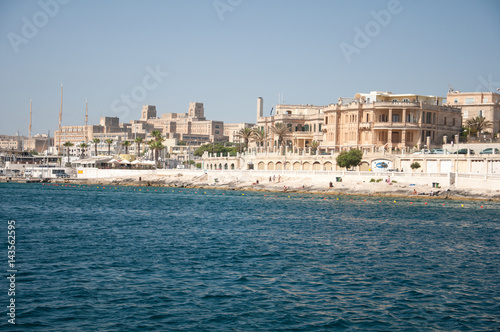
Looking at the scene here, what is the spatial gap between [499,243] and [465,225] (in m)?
8.81

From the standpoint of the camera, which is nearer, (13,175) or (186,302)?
(186,302)

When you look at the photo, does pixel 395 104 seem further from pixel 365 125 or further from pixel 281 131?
pixel 281 131

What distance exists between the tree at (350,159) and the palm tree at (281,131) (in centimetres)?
2451

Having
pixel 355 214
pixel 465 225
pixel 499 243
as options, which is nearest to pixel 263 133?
pixel 355 214

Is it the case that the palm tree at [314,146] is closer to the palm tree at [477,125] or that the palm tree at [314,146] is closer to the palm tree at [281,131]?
the palm tree at [281,131]

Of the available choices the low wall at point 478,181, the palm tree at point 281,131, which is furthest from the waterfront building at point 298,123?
the low wall at point 478,181

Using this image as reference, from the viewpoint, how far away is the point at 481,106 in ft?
343

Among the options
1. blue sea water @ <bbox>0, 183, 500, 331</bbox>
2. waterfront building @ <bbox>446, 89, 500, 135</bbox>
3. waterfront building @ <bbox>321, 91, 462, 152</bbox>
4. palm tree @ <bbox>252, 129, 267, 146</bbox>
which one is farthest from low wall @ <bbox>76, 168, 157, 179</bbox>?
blue sea water @ <bbox>0, 183, 500, 331</bbox>

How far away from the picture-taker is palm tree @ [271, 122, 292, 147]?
357ft

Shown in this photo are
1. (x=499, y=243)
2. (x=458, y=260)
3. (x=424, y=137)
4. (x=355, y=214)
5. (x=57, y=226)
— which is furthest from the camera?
(x=424, y=137)

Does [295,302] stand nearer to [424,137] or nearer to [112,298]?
[112,298]

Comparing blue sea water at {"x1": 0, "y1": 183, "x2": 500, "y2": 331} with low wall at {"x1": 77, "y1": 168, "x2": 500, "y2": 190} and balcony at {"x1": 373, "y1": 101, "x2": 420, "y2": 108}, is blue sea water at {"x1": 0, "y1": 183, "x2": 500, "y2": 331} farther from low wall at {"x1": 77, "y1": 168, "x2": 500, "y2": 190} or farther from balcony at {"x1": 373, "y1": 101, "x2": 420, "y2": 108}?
balcony at {"x1": 373, "y1": 101, "x2": 420, "y2": 108}

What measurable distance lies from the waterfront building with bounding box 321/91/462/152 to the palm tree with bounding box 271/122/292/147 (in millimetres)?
9683

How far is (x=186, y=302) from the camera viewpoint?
65.0 feet
